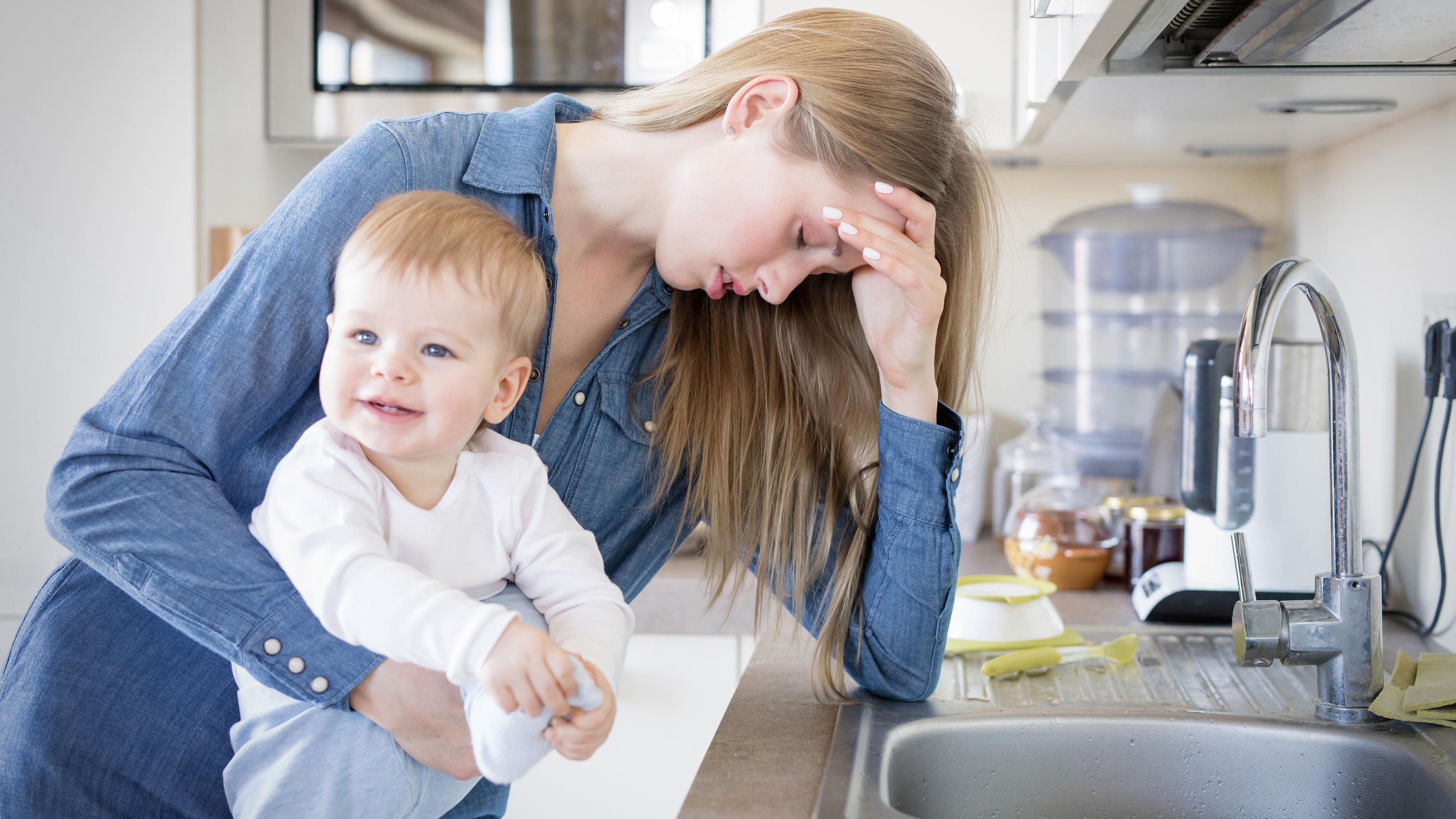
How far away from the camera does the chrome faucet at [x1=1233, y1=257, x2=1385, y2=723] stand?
0.98 metres

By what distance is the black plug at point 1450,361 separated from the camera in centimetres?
122

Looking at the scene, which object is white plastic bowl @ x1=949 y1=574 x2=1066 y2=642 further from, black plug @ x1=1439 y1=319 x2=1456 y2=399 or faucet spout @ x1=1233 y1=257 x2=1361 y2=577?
black plug @ x1=1439 y1=319 x2=1456 y2=399

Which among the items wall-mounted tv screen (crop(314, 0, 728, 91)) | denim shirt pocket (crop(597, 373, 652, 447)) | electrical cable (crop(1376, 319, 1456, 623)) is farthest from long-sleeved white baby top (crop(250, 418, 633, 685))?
wall-mounted tv screen (crop(314, 0, 728, 91))

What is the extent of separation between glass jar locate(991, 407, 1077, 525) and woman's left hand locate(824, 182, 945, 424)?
40.5 inches

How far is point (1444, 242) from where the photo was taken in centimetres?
131

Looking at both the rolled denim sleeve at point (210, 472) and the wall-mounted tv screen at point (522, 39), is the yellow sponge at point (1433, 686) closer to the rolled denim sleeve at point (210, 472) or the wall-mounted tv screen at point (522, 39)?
the rolled denim sleeve at point (210, 472)

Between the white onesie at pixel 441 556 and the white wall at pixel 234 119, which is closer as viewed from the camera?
the white onesie at pixel 441 556

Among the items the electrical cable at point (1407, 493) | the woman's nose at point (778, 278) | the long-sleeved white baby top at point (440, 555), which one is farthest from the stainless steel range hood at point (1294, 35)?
the long-sleeved white baby top at point (440, 555)

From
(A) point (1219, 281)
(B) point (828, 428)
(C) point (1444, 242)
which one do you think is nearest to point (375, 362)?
(B) point (828, 428)

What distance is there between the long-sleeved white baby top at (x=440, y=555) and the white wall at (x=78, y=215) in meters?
1.25

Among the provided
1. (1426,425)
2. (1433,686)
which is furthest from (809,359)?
(1426,425)

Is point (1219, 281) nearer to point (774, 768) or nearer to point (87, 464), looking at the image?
point (774, 768)

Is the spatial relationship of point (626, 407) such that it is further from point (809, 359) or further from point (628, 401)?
point (809, 359)

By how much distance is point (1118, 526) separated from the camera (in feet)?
5.67
